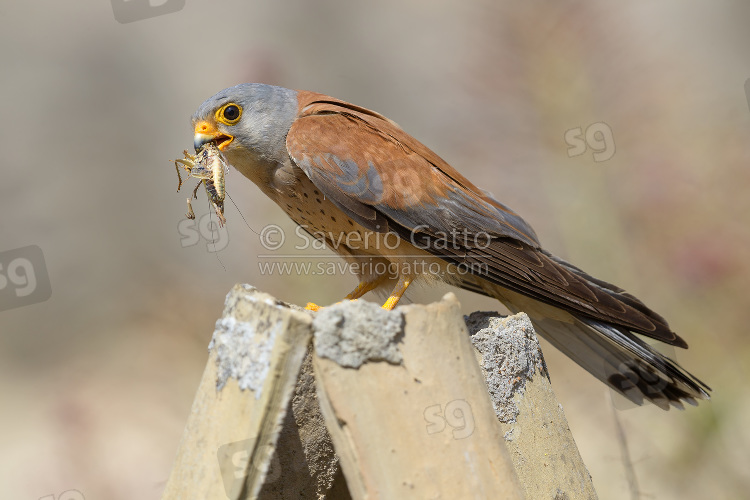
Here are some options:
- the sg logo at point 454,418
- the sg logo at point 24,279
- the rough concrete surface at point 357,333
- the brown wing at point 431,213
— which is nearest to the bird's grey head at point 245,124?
the brown wing at point 431,213

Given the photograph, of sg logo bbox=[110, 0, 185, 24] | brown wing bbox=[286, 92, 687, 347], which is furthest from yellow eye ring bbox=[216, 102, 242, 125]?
sg logo bbox=[110, 0, 185, 24]

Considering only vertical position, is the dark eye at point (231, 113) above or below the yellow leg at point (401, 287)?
above

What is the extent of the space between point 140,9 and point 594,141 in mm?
4341

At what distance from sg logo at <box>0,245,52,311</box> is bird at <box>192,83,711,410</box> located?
3.07m

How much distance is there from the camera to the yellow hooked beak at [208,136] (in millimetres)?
3018

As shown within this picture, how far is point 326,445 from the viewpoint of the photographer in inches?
88.5

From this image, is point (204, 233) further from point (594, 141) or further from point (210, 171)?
point (594, 141)

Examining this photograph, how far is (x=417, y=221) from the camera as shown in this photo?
285 cm

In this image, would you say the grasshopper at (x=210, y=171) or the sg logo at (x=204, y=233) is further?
the sg logo at (x=204, y=233)

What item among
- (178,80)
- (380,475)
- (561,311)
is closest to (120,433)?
(178,80)

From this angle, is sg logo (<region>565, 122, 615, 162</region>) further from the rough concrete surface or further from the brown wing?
the rough concrete surface

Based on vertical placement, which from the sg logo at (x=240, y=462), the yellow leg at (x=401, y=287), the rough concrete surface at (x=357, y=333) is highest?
the yellow leg at (x=401, y=287)

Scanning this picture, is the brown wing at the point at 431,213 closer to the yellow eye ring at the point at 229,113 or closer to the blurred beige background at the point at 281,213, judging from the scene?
the yellow eye ring at the point at 229,113

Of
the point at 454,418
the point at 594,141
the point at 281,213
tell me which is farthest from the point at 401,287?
the point at 594,141
